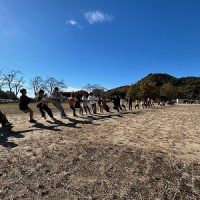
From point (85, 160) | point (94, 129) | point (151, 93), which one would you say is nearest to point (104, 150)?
point (85, 160)

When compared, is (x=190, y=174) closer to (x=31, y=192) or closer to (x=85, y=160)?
(x=85, y=160)

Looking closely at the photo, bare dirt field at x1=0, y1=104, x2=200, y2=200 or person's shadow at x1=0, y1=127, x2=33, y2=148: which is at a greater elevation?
person's shadow at x1=0, y1=127, x2=33, y2=148

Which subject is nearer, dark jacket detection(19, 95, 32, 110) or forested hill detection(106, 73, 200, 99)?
dark jacket detection(19, 95, 32, 110)

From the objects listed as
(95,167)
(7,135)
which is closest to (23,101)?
(7,135)

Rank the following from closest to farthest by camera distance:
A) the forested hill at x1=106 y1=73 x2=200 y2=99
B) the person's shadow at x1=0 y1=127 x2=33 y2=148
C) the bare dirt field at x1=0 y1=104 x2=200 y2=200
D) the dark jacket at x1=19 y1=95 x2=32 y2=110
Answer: the bare dirt field at x1=0 y1=104 x2=200 y2=200, the person's shadow at x1=0 y1=127 x2=33 y2=148, the dark jacket at x1=19 y1=95 x2=32 y2=110, the forested hill at x1=106 y1=73 x2=200 y2=99

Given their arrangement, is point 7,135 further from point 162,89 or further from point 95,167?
point 162,89

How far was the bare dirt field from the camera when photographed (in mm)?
6305

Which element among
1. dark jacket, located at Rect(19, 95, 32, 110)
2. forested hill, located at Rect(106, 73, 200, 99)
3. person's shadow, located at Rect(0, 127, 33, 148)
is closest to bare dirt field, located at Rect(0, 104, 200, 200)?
person's shadow, located at Rect(0, 127, 33, 148)

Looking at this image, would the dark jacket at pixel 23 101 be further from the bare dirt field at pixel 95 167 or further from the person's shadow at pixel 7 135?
the bare dirt field at pixel 95 167

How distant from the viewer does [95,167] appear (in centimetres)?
763

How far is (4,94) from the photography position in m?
117

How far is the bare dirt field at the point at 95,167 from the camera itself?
6305 mm

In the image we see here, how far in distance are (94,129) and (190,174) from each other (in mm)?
6328

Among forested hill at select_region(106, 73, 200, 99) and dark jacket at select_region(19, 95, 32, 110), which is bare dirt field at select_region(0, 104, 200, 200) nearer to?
dark jacket at select_region(19, 95, 32, 110)
